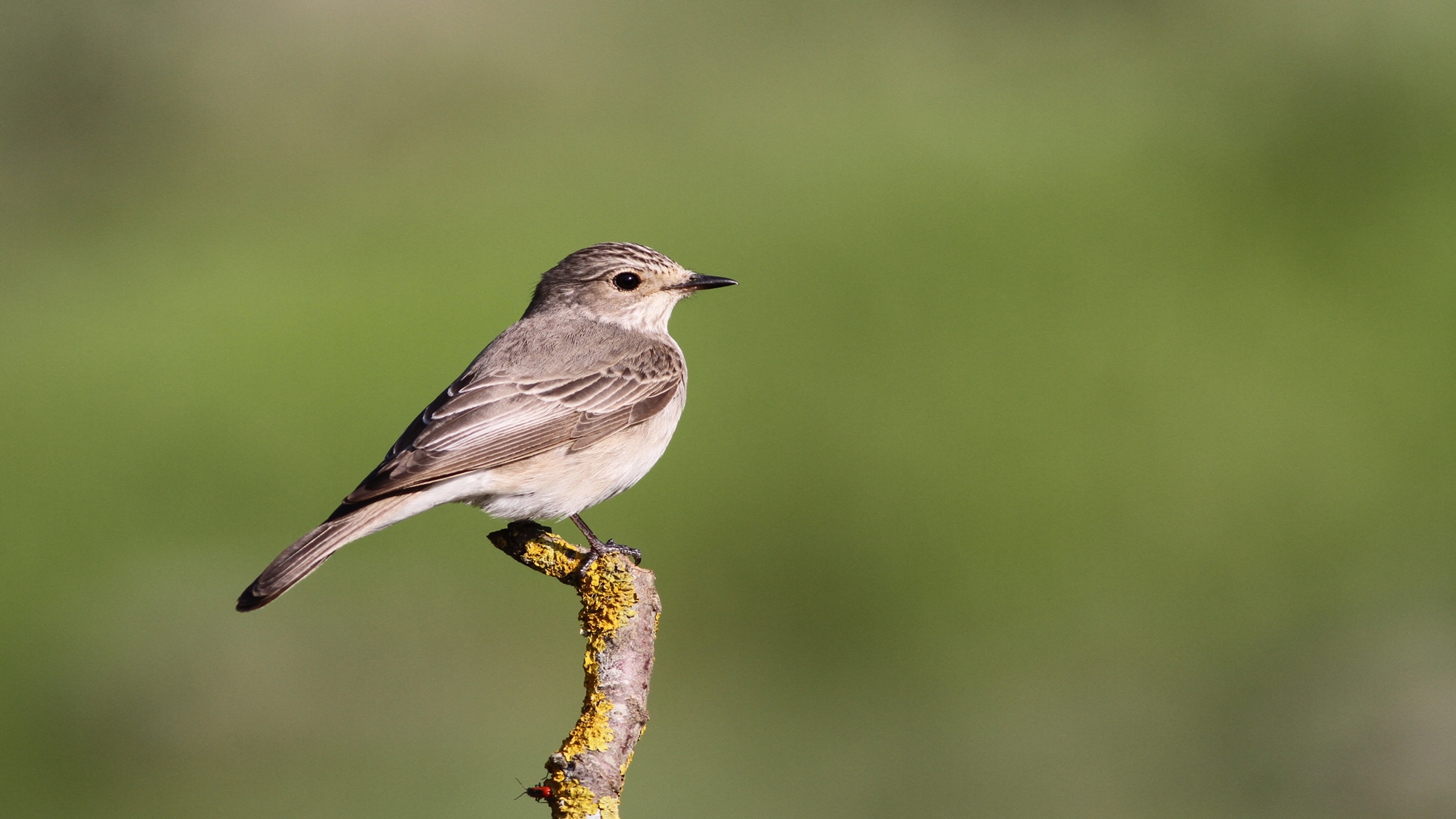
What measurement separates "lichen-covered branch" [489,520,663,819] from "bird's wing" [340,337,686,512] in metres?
0.76

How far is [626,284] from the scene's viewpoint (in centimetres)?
702

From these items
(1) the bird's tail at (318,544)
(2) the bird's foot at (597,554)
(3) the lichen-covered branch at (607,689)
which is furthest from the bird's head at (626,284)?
(3) the lichen-covered branch at (607,689)

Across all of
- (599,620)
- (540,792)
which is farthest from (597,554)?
(540,792)

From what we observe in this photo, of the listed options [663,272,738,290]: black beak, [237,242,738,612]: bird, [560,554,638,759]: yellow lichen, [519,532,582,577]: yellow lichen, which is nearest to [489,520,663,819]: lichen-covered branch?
[560,554,638,759]: yellow lichen

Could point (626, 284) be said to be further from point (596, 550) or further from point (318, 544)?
point (318, 544)

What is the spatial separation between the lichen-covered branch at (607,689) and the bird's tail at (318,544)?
80cm

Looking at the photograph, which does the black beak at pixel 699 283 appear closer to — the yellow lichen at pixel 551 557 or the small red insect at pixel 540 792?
the yellow lichen at pixel 551 557

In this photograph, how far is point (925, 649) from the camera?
13.1 m

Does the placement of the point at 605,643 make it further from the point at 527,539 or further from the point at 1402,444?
the point at 1402,444

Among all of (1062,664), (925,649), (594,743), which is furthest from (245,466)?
(594,743)

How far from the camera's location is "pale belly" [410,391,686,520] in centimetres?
587

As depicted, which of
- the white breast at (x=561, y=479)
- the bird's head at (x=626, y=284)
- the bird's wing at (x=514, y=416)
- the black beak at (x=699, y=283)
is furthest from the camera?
the bird's head at (x=626, y=284)

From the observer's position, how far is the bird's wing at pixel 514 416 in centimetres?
555

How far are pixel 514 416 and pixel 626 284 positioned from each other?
1237 millimetres
